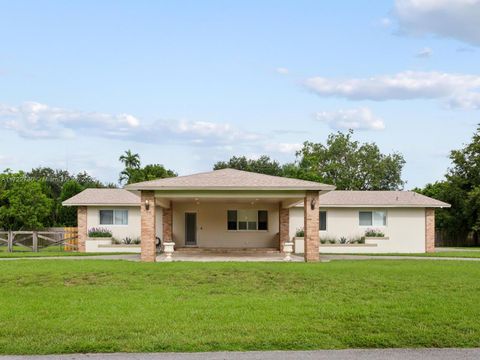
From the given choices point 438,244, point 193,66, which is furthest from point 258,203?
point 438,244

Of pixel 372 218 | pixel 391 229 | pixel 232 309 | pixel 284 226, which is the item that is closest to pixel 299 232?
pixel 284 226

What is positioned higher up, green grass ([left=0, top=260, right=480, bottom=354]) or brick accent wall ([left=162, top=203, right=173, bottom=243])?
brick accent wall ([left=162, top=203, right=173, bottom=243])

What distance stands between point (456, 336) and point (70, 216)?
43.6 m

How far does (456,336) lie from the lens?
33.5ft

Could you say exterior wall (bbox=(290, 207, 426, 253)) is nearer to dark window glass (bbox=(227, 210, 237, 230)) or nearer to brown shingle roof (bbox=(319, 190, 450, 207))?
brown shingle roof (bbox=(319, 190, 450, 207))

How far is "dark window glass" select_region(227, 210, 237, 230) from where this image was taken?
34.7 meters

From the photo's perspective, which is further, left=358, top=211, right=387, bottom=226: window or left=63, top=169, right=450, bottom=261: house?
left=358, top=211, right=387, bottom=226: window

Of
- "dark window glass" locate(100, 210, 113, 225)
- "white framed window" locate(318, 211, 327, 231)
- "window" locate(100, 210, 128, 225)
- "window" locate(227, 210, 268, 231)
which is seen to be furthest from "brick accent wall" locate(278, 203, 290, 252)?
"dark window glass" locate(100, 210, 113, 225)

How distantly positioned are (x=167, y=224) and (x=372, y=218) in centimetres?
1151

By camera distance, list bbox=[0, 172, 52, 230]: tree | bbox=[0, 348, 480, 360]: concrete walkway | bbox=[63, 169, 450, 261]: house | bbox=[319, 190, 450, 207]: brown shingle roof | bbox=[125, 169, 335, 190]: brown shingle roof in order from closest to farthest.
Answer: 1. bbox=[0, 348, 480, 360]: concrete walkway
2. bbox=[125, 169, 335, 190]: brown shingle roof
3. bbox=[63, 169, 450, 261]: house
4. bbox=[319, 190, 450, 207]: brown shingle roof
5. bbox=[0, 172, 52, 230]: tree

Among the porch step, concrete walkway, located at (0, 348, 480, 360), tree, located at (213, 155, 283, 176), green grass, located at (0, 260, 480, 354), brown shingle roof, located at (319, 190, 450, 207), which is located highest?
tree, located at (213, 155, 283, 176)

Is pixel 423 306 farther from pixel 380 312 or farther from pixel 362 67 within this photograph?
pixel 362 67

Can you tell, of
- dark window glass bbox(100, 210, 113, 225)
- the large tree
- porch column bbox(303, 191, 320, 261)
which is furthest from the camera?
the large tree

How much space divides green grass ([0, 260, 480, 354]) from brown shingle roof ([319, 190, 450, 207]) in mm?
16151
